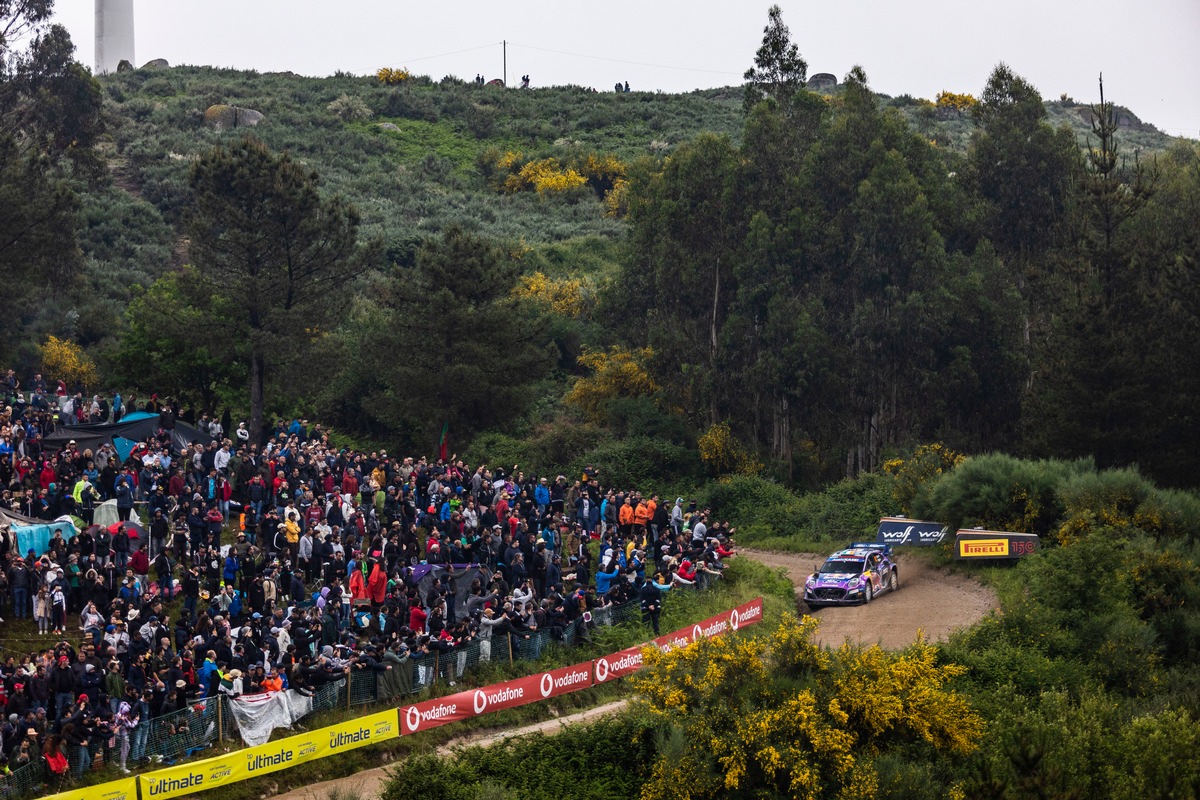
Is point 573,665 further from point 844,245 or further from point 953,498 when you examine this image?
point 844,245

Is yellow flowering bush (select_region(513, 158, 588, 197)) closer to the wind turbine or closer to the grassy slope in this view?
the grassy slope

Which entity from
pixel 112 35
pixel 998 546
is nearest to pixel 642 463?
pixel 998 546

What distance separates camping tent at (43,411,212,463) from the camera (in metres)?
35.2

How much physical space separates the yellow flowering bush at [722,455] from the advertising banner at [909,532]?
1100 cm

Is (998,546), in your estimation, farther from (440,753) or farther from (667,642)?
(440,753)

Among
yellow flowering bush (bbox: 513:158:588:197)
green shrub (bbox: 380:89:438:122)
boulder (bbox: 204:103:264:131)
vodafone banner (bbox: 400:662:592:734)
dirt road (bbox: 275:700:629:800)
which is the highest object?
green shrub (bbox: 380:89:438:122)

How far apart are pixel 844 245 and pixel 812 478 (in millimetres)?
9442

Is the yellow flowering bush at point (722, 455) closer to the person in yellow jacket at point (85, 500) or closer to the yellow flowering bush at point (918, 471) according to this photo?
the yellow flowering bush at point (918, 471)

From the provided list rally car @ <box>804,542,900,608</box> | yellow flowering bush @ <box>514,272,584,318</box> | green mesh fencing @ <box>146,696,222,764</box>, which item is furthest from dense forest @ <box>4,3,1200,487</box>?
green mesh fencing @ <box>146,696,222,764</box>

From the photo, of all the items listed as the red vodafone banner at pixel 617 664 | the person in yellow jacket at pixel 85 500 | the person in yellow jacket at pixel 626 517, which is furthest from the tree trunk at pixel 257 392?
the red vodafone banner at pixel 617 664

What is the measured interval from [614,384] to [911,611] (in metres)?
25.3

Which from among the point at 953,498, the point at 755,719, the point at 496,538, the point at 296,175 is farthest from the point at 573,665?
the point at 296,175

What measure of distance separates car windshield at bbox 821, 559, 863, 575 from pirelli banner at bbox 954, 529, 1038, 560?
4434mm

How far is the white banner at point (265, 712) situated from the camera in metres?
22.2
